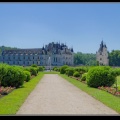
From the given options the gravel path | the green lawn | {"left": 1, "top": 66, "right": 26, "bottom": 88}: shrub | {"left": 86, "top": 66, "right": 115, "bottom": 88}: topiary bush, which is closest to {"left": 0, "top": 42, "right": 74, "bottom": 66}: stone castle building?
{"left": 86, "top": 66, "right": 115, "bottom": 88}: topiary bush

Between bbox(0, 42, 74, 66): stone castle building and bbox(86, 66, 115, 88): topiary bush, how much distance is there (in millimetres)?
74170

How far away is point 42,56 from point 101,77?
76487 millimetres

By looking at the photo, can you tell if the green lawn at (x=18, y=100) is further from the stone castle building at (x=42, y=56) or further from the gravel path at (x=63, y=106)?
the stone castle building at (x=42, y=56)

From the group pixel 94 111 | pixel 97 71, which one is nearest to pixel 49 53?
pixel 97 71

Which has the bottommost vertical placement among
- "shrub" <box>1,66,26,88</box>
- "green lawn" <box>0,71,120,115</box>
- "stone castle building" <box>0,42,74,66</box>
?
"green lawn" <box>0,71,120,115</box>

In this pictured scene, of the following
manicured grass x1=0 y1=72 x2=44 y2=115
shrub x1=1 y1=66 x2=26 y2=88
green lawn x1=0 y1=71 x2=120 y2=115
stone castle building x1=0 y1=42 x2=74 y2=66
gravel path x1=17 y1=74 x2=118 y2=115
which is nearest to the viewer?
gravel path x1=17 y1=74 x2=118 y2=115

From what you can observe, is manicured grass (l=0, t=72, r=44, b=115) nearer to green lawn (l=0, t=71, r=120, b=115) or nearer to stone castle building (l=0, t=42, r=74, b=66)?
green lawn (l=0, t=71, r=120, b=115)

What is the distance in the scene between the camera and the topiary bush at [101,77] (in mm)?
15117

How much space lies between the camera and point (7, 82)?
566 inches

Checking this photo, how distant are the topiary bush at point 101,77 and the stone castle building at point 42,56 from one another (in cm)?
7417

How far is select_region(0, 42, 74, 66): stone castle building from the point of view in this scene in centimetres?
9162

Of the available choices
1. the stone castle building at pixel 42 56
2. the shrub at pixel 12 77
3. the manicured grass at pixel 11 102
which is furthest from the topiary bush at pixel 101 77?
the stone castle building at pixel 42 56

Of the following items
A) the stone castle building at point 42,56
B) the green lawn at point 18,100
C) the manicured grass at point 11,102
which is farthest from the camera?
the stone castle building at point 42,56
